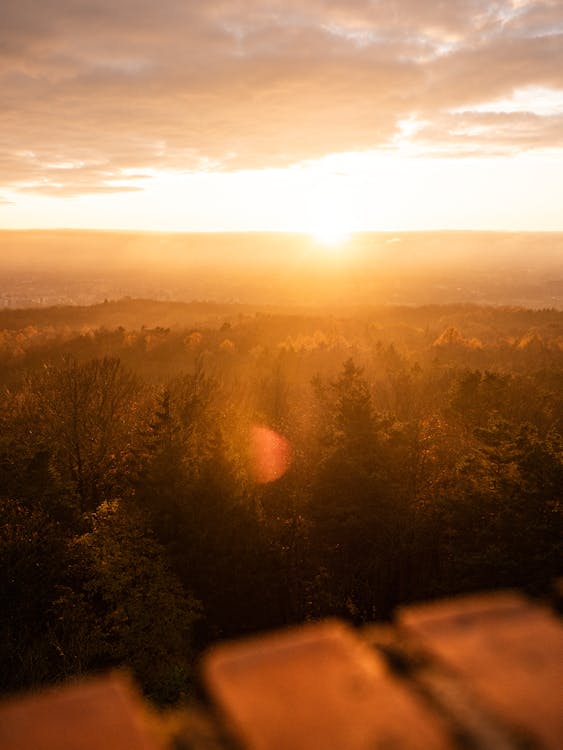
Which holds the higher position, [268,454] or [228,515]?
[228,515]

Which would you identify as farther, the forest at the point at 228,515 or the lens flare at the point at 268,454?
the lens flare at the point at 268,454

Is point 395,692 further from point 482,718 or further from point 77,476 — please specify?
point 77,476

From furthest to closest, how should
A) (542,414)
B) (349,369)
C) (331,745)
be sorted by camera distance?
1. (542,414)
2. (349,369)
3. (331,745)

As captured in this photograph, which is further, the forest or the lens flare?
the lens flare

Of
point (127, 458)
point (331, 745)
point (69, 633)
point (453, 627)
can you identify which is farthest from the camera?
point (127, 458)

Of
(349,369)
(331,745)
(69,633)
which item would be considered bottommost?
(69,633)

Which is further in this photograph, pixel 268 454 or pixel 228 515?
pixel 268 454

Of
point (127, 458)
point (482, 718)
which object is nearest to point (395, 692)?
point (482, 718)

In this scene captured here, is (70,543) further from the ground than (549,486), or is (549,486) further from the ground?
(549,486)
